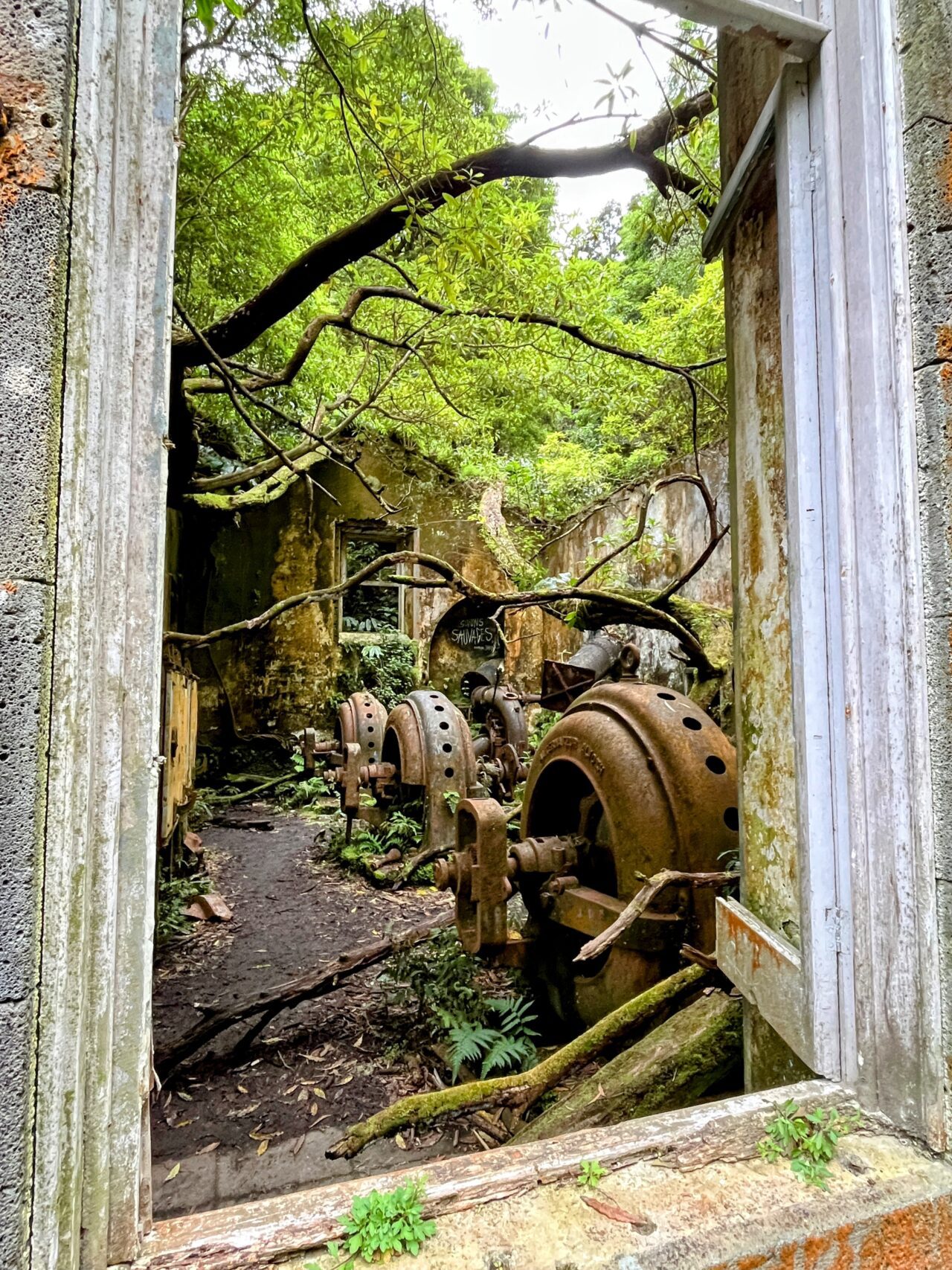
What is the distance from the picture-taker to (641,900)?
5.93ft

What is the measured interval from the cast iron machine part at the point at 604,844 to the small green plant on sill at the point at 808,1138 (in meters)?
1.12

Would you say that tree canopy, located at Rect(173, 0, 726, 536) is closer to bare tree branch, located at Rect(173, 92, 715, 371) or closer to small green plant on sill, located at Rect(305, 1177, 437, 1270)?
bare tree branch, located at Rect(173, 92, 715, 371)

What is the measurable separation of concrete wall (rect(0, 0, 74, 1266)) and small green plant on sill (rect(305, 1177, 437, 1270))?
1.12 ft

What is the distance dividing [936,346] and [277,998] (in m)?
3.81

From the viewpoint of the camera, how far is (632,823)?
2645 mm

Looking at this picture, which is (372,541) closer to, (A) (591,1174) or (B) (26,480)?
(B) (26,480)

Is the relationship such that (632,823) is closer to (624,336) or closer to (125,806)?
(125,806)

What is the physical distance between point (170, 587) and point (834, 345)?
8.83m

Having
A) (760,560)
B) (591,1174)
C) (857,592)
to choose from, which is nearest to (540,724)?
(760,560)

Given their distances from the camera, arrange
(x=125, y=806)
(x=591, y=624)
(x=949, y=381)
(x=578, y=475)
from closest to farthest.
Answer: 1. (x=125, y=806)
2. (x=949, y=381)
3. (x=591, y=624)
4. (x=578, y=475)

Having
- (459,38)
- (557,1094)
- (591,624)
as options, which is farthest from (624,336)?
(557,1094)

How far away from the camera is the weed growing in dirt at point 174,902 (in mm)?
4676

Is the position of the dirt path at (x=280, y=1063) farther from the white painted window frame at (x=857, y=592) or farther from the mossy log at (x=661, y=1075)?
the white painted window frame at (x=857, y=592)

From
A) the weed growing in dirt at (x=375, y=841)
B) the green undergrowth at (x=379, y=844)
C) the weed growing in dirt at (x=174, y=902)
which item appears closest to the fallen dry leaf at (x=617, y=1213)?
the weed growing in dirt at (x=174, y=902)
